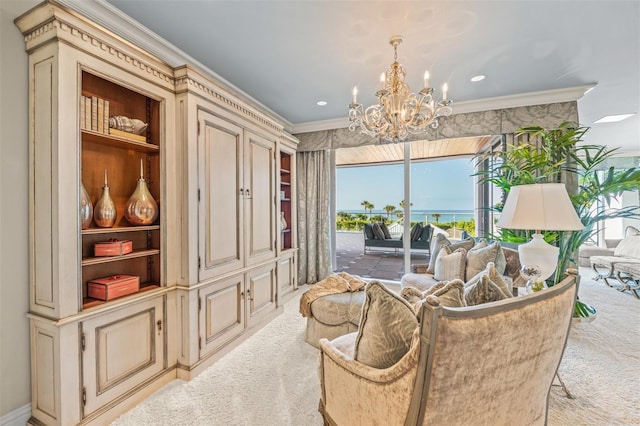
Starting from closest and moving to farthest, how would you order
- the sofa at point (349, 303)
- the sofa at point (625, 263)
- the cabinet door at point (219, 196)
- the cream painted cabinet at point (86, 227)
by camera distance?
the cream painted cabinet at point (86, 227) → the cabinet door at point (219, 196) → the sofa at point (349, 303) → the sofa at point (625, 263)

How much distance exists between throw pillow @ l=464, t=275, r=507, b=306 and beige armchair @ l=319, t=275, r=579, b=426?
0.21 metres

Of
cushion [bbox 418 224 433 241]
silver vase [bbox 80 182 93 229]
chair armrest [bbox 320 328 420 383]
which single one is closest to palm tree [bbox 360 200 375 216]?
cushion [bbox 418 224 433 241]

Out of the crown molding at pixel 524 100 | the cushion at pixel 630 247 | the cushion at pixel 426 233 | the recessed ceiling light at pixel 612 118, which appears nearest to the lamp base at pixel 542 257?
the crown molding at pixel 524 100

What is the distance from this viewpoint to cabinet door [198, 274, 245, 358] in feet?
7.16

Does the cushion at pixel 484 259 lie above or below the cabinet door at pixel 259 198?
below

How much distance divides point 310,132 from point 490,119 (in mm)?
2591

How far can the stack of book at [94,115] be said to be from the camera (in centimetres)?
165

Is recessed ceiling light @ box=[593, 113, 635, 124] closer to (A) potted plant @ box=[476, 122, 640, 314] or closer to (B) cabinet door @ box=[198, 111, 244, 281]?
(A) potted plant @ box=[476, 122, 640, 314]

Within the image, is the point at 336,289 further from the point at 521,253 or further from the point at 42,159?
the point at 42,159

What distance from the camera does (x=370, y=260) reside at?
617cm

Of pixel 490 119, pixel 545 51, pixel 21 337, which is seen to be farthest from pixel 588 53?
pixel 21 337

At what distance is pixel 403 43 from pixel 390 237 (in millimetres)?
4798

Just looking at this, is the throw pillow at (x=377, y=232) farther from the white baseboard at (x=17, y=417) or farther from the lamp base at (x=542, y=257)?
the white baseboard at (x=17, y=417)

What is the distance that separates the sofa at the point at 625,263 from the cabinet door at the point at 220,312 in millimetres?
5505
